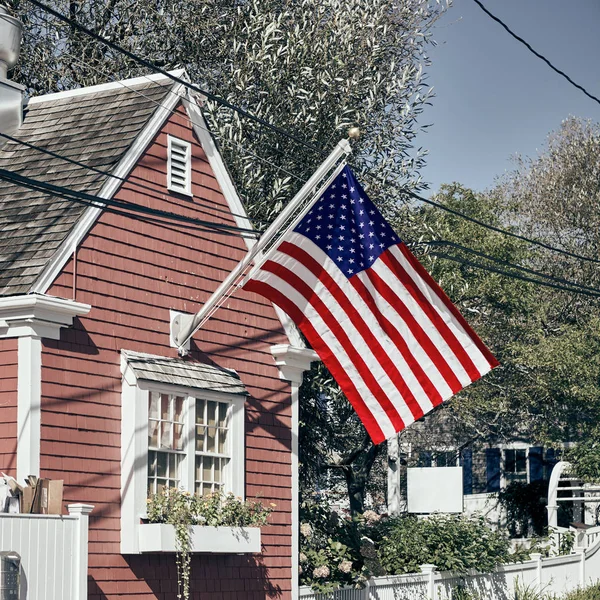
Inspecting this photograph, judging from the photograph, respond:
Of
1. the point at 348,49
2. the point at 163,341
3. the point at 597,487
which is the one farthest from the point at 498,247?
the point at 163,341

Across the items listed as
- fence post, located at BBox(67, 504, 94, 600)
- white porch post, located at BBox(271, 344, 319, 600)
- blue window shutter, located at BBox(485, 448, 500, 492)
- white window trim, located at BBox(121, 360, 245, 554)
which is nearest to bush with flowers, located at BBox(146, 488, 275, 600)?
white window trim, located at BBox(121, 360, 245, 554)

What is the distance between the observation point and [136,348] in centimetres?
Result: 1373

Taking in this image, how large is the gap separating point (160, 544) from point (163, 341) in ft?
8.48

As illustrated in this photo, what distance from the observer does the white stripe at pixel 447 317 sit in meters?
12.4

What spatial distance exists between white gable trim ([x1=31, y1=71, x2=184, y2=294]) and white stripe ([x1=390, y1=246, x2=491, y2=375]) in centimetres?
340

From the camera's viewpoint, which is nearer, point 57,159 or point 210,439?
point 57,159

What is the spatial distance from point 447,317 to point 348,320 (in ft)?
3.62

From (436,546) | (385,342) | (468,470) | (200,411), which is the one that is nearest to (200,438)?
(200,411)

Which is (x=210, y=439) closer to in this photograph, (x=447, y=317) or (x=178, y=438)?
(x=178, y=438)

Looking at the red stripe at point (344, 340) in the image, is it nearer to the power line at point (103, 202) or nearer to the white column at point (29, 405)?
the power line at point (103, 202)

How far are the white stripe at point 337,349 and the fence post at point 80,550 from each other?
3047 mm

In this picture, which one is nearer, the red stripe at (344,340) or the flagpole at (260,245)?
the red stripe at (344,340)

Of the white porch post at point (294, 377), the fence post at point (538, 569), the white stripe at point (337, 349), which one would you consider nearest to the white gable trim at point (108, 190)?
the white stripe at point (337, 349)

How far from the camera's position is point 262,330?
1597 centimetres
